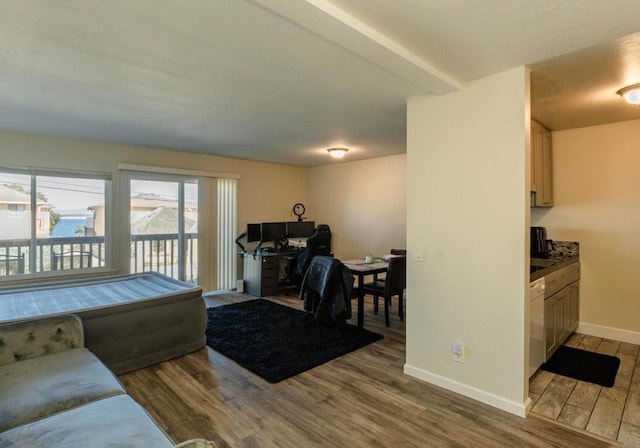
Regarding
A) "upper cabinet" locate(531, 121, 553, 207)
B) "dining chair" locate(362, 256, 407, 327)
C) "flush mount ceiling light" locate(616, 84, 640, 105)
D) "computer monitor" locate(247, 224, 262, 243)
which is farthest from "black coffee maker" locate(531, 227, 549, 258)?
"computer monitor" locate(247, 224, 262, 243)

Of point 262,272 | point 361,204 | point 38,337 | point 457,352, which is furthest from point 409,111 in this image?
point 262,272

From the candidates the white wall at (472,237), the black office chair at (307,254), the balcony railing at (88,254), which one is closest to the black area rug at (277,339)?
the black office chair at (307,254)

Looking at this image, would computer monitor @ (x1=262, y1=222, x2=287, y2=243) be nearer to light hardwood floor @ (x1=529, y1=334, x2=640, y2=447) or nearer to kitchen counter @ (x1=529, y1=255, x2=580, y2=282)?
kitchen counter @ (x1=529, y1=255, x2=580, y2=282)

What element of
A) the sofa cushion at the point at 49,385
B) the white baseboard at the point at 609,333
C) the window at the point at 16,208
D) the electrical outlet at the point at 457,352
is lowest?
the white baseboard at the point at 609,333

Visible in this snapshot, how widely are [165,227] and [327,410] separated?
4.13m

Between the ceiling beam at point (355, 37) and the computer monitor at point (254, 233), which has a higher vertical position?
the ceiling beam at point (355, 37)

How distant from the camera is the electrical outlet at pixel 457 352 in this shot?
2.60 metres

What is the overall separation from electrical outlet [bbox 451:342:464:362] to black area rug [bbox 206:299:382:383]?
113 cm

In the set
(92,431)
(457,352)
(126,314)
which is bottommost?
(457,352)

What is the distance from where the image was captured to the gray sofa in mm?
1417

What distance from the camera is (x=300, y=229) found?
675 cm

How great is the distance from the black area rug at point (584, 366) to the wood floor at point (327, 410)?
3.12 ft

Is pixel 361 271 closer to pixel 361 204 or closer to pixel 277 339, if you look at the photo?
pixel 277 339

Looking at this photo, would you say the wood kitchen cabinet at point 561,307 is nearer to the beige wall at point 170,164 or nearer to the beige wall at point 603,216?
the beige wall at point 603,216
